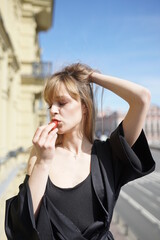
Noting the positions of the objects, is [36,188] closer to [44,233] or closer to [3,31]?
[44,233]

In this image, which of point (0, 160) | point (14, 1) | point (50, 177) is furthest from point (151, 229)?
point (14, 1)

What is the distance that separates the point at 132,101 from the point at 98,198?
15.6 inches

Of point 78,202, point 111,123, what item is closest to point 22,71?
point 111,123

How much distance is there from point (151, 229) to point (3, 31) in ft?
22.4

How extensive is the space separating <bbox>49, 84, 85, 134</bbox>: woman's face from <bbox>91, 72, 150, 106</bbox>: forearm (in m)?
0.13

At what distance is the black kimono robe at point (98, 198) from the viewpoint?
94 cm

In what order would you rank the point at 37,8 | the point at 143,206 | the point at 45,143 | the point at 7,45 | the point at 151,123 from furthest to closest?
the point at 37,8 → the point at 7,45 → the point at 151,123 → the point at 143,206 → the point at 45,143

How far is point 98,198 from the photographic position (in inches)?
40.4

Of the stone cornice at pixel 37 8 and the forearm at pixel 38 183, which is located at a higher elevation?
the forearm at pixel 38 183

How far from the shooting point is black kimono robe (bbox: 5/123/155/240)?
3.10 feet

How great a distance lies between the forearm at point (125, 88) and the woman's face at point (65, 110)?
0.43 feet

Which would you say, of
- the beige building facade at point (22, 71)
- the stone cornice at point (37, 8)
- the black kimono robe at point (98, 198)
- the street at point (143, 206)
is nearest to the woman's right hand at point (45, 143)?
the black kimono robe at point (98, 198)

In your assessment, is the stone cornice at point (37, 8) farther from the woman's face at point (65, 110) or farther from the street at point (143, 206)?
the woman's face at point (65, 110)

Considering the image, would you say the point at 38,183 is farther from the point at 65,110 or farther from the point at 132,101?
the point at 132,101
